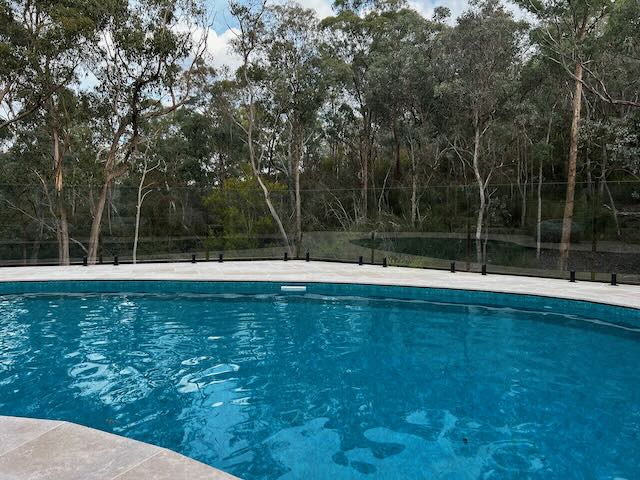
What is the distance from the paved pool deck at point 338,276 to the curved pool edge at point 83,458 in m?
6.67

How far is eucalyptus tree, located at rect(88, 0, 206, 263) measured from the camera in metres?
13.5

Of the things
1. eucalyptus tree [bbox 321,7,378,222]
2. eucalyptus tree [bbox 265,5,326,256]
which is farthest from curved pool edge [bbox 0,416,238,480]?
eucalyptus tree [bbox 321,7,378,222]

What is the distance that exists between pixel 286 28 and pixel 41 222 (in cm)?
1099

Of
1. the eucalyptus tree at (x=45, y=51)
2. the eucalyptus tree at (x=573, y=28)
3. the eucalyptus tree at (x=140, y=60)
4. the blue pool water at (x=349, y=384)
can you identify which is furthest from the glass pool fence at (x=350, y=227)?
A: the eucalyptus tree at (x=573, y=28)

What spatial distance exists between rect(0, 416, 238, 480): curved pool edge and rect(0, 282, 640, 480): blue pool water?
0.67 meters

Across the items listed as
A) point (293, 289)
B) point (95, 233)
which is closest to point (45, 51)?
point (95, 233)

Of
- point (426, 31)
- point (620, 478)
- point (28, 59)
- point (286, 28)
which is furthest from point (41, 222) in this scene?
point (426, 31)

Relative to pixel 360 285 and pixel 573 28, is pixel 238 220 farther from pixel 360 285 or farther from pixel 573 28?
pixel 573 28

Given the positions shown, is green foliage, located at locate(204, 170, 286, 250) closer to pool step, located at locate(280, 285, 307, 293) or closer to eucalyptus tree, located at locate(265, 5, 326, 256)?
pool step, located at locate(280, 285, 307, 293)

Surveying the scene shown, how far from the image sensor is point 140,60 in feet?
45.7

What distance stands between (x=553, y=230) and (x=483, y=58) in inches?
359

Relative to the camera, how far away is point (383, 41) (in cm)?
2150

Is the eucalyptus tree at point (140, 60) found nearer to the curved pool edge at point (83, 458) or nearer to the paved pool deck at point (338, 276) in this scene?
the paved pool deck at point (338, 276)

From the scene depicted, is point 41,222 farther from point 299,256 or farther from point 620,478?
point 620,478
